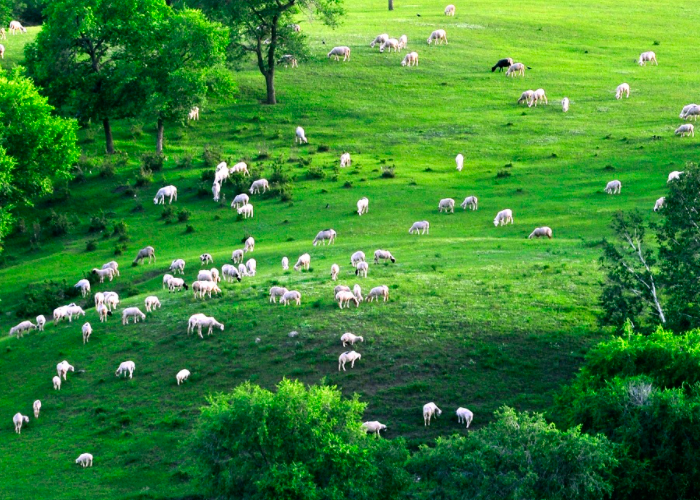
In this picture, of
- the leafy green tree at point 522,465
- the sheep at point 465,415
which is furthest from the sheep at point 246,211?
the leafy green tree at point 522,465

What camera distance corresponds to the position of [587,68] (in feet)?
283

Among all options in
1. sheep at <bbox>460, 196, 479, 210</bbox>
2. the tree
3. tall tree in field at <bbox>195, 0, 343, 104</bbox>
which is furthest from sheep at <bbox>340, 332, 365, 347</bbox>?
tall tree in field at <bbox>195, 0, 343, 104</bbox>

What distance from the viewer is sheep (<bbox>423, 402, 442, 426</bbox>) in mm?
36281

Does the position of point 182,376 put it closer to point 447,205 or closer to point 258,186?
point 447,205

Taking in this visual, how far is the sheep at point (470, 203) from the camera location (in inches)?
2384

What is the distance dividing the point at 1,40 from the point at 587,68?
53.8 m

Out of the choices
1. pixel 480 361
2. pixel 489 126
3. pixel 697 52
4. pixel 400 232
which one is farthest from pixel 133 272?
pixel 697 52

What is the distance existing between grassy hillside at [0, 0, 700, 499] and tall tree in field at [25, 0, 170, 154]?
3856mm

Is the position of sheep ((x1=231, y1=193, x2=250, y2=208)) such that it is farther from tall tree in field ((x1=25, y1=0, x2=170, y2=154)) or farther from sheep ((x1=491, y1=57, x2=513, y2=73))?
sheep ((x1=491, y1=57, x2=513, y2=73))

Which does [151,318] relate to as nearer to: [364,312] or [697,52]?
[364,312]

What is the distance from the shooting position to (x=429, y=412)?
3625 centimetres

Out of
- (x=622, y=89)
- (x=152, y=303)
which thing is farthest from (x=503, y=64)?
(x=152, y=303)

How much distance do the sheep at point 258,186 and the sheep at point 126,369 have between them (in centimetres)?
2497

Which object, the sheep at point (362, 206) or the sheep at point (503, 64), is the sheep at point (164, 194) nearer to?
the sheep at point (362, 206)
